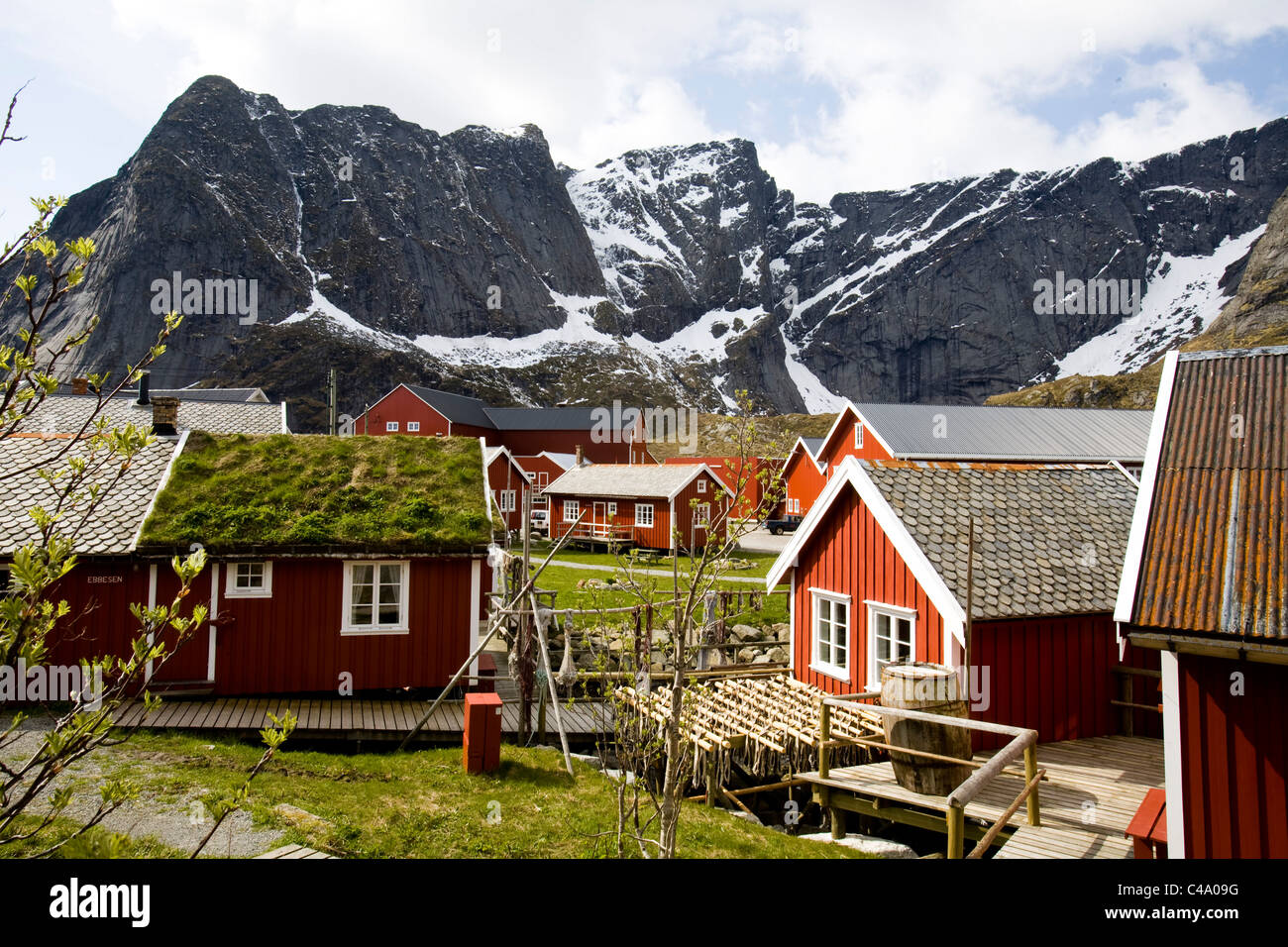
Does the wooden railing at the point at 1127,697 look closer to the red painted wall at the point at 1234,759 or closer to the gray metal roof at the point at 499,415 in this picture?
the red painted wall at the point at 1234,759

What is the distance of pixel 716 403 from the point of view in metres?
143

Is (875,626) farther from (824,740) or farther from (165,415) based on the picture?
(165,415)

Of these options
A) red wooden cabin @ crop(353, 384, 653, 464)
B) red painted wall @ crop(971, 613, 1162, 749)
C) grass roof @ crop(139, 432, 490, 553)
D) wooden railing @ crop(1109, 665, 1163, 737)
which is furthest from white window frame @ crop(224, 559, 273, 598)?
red wooden cabin @ crop(353, 384, 653, 464)

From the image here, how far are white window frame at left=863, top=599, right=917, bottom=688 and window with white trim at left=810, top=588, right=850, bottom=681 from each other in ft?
1.80

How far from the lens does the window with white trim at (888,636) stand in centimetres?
1145

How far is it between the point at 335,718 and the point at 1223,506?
12360 mm

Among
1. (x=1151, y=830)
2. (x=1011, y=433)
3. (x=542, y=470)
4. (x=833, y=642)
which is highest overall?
(x=1011, y=433)

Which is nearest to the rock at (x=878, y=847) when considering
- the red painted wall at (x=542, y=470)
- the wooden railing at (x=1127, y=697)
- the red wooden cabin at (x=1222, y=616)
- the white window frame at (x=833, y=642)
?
the red wooden cabin at (x=1222, y=616)

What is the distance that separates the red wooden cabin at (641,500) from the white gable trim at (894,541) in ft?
74.5

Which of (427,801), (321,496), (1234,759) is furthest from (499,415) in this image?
(1234,759)

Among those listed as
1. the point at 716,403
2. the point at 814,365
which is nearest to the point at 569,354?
the point at 716,403

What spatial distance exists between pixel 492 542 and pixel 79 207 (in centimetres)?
15441

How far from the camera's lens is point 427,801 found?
9305mm

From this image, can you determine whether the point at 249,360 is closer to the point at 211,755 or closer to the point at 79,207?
the point at 79,207
